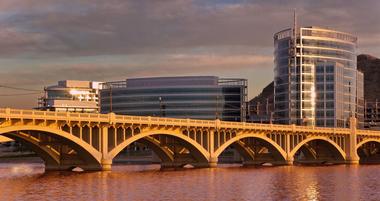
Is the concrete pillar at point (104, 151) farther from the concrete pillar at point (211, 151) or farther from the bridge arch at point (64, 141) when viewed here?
the concrete pillar at point (211, 151)

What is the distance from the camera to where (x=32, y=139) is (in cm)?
10131

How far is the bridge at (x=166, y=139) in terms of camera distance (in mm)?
94812

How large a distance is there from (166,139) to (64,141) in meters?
30.5

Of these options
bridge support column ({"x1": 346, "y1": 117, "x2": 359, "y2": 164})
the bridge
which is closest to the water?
the bridge

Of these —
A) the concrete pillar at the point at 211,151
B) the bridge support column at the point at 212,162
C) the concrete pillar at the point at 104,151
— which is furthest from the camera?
the concrete pillar at the point at 211,151

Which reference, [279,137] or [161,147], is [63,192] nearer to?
[161,147]

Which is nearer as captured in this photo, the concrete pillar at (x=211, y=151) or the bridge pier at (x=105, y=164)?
the bridge pier at (x=105, y=164)

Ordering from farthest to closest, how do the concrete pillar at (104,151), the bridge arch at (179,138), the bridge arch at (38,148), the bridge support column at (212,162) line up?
the bridge support column at (212,162)
the bridge arch at (179,138)
the concrete pillar at (104,151)
the bridge arch at (38,148)

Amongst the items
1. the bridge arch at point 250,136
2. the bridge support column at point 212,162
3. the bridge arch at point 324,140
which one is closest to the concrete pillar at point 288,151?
the bridge arch at point 324,140

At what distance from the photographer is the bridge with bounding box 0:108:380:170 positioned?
94.8m

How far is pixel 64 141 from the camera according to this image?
99.3 meters

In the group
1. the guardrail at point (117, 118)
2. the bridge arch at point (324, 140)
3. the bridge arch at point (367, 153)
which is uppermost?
the guardrail at point (117, 118)

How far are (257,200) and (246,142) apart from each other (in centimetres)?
8375

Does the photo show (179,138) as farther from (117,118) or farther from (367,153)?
(367,153)
